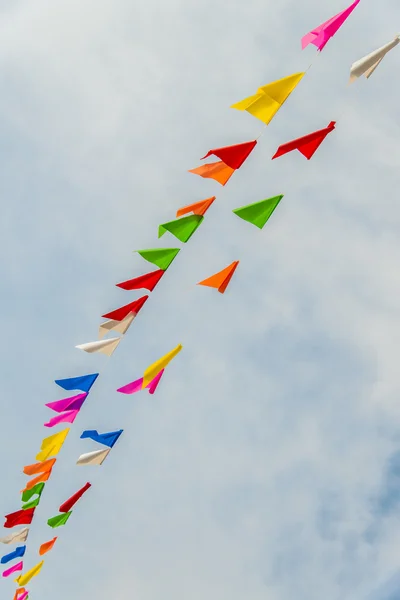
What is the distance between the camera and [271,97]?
914 centimetres

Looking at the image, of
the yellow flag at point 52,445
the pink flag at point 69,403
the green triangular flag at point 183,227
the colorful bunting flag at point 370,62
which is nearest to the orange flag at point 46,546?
the yellow flag at point 52,445

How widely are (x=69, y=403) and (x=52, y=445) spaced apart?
119cm

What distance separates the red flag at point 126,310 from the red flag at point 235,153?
2.99 meters

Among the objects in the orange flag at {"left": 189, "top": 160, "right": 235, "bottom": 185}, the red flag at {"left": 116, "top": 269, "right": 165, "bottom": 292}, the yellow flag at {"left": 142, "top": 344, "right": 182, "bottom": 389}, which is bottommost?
the yellow flag at {"left": 142, "top": 344, "right": 182, "bottom": 389}

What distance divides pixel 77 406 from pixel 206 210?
15.2 feet

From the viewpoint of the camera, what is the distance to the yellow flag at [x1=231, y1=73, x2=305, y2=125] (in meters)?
9.12

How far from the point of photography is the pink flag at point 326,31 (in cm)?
900

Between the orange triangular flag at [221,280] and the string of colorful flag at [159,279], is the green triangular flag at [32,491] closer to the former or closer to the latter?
the string of colorful flag at [159,279]

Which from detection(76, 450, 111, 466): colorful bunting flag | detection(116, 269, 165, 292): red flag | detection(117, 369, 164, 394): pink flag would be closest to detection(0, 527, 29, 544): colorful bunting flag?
detection(76, 450, 111, 466): colorful bunting flag

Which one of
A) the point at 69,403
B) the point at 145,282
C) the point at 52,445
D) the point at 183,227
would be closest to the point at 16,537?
the point at 52,445

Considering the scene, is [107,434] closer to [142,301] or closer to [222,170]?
[142,301]

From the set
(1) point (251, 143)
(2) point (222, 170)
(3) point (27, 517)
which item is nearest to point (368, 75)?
(1) point (251, 143)

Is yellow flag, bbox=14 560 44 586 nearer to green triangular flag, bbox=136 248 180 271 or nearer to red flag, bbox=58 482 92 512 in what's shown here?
red flag, bbox=58 482 92 512

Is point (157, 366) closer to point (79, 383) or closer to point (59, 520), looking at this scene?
point (79, 383)
